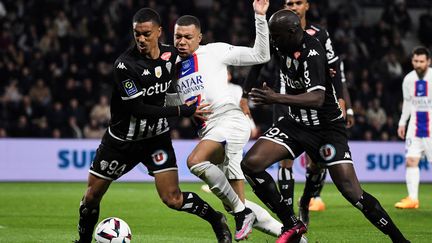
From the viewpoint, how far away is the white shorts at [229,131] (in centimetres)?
789

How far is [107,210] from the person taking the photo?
37.7 feet

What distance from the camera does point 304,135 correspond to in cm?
760

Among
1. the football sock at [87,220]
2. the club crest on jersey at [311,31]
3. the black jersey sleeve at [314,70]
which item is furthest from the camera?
the club crest on jersey at [311,31]

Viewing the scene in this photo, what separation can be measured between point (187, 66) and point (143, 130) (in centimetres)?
84

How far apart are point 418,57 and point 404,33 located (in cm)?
1208

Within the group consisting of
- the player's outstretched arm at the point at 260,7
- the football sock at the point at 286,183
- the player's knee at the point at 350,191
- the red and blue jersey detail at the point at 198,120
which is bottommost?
the football sock at the point at 286,183

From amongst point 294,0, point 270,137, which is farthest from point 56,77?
point 270,137

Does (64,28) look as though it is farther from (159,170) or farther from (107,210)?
(159,170)

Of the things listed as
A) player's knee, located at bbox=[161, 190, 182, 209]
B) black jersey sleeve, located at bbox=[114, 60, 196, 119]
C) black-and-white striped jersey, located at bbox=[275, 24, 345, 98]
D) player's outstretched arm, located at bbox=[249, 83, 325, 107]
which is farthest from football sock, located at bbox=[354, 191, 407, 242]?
black-and-white striped jersey, located at bbox=[275, 24, 345, 98]

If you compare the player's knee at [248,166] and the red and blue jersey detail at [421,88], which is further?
the red and blue jersey detail at [421,88]

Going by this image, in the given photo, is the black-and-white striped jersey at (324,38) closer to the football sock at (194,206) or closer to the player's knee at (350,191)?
the player's knee at (350,191)

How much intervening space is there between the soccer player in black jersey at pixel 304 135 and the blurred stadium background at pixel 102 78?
4.73 m

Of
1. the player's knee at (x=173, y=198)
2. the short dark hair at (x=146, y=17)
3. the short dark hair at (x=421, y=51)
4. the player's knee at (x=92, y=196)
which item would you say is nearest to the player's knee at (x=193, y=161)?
the player's knee at (x=173, y=198)

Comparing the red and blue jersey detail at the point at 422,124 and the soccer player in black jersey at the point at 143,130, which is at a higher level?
the soccer player in black jersey at the point at 143,130
